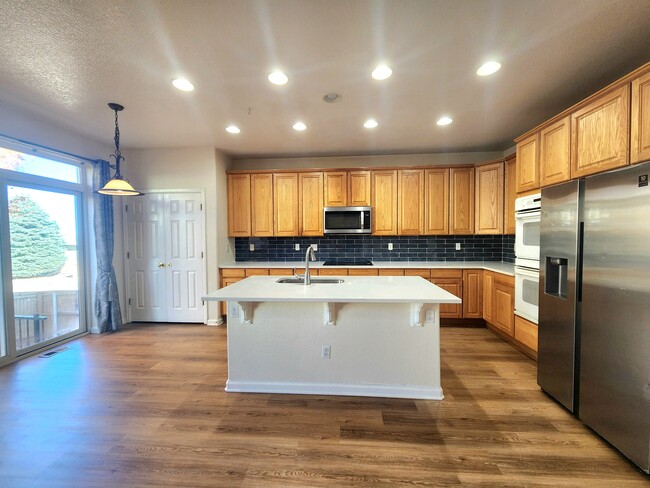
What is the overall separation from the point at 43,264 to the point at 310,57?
3.80m

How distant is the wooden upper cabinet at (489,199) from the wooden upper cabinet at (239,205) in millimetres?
3418

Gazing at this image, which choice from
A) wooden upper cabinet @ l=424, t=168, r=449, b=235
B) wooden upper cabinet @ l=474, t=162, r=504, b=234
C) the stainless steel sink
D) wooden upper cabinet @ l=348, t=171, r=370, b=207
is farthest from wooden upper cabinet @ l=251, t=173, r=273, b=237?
wooden upper cabinet @ l=474, t=162, r=504, b=234

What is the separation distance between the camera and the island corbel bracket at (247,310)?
2.28 meters

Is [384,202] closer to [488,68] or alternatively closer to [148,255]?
[488,68]

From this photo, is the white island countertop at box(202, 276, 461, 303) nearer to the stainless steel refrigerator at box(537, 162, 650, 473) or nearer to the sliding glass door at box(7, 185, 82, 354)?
the stainless steel refrigerator at box(537, 162, 650, 473)

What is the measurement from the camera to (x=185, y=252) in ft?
13.5

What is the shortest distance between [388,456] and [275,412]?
2.76 ft

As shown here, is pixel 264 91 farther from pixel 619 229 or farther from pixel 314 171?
pixel 619 229

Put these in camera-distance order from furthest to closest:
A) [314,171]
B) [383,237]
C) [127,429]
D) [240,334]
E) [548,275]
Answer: [383,237] < [314,171] < [240,334] < [548,275] < [127,429]

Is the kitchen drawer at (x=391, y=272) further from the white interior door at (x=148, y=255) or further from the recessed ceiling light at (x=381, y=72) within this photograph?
the white interior door at (x=148, y=255)

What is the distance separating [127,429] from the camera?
1883mm

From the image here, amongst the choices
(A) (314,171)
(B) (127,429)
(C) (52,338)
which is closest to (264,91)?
(A) (314,171)

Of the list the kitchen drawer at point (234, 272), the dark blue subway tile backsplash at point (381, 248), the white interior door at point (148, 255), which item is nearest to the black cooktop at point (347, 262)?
the dark blue subway tile backsplash at point (381, 248)

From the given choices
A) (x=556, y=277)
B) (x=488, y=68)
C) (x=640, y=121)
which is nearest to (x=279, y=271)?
(x=556, y=277)
